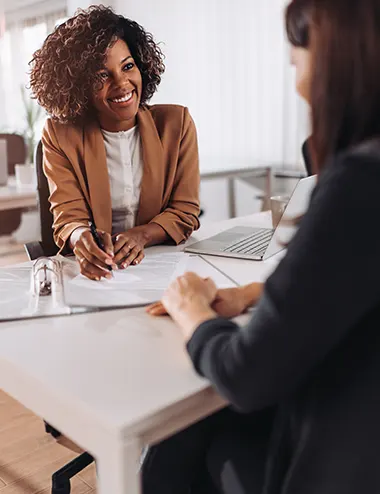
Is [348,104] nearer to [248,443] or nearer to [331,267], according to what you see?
[331,267]

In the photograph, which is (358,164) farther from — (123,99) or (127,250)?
(123,99)

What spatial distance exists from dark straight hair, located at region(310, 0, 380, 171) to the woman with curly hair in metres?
0.88

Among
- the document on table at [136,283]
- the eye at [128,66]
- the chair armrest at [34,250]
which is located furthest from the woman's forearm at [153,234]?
the eye at [128,66]

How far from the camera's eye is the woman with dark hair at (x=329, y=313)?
1.86 ft

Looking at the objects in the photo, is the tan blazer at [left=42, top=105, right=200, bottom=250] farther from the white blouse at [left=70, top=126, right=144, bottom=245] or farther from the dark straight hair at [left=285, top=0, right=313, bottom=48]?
the dark straight hair at [left=285, top=0, right=313, bottom=48]

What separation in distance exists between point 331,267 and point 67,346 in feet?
1.55

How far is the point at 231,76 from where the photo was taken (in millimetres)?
4383

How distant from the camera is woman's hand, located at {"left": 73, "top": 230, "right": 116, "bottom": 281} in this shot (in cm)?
122

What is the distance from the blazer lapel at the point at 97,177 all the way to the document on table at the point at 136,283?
29 centimetres

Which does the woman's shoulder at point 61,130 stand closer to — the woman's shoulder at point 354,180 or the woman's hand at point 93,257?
the woman's hand at point 93,257

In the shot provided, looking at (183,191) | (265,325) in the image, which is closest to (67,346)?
(265,325)

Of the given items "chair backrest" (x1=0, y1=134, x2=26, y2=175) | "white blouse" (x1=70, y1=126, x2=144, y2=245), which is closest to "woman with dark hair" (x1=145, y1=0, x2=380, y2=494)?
"white blouse" (x1=70, y1=126, x2=144, y2=245)

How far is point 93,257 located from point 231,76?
346 centimetres

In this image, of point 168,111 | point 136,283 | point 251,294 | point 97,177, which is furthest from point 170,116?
point 251,294
